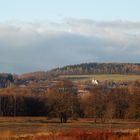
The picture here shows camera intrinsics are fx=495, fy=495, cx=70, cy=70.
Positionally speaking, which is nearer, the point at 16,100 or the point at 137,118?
the point at 137,118

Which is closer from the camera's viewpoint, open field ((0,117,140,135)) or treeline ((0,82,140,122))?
open field ((0,117,140,135))

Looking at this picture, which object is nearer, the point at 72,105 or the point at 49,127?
the point at 49,127

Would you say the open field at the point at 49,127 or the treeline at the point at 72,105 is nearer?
the open field at the point at 49,127

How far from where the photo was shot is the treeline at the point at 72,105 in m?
92.4

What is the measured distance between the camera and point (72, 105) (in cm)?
9419

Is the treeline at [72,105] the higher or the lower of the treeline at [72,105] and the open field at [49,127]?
the higher

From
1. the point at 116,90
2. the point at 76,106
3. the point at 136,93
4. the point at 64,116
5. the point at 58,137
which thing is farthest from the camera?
the point at 116,90

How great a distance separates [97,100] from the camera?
105 meters

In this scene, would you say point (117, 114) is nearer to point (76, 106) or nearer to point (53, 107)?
point (76, 106)

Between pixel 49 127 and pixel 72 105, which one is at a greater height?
pixel 72 105

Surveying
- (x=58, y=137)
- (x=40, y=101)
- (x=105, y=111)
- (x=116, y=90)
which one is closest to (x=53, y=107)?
(x=105, y=111)

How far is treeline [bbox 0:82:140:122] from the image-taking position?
9244cm

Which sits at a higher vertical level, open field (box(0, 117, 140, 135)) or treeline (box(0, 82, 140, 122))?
treeline (box(0, 82, 140, 122))

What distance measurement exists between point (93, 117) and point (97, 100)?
4.27 metres
